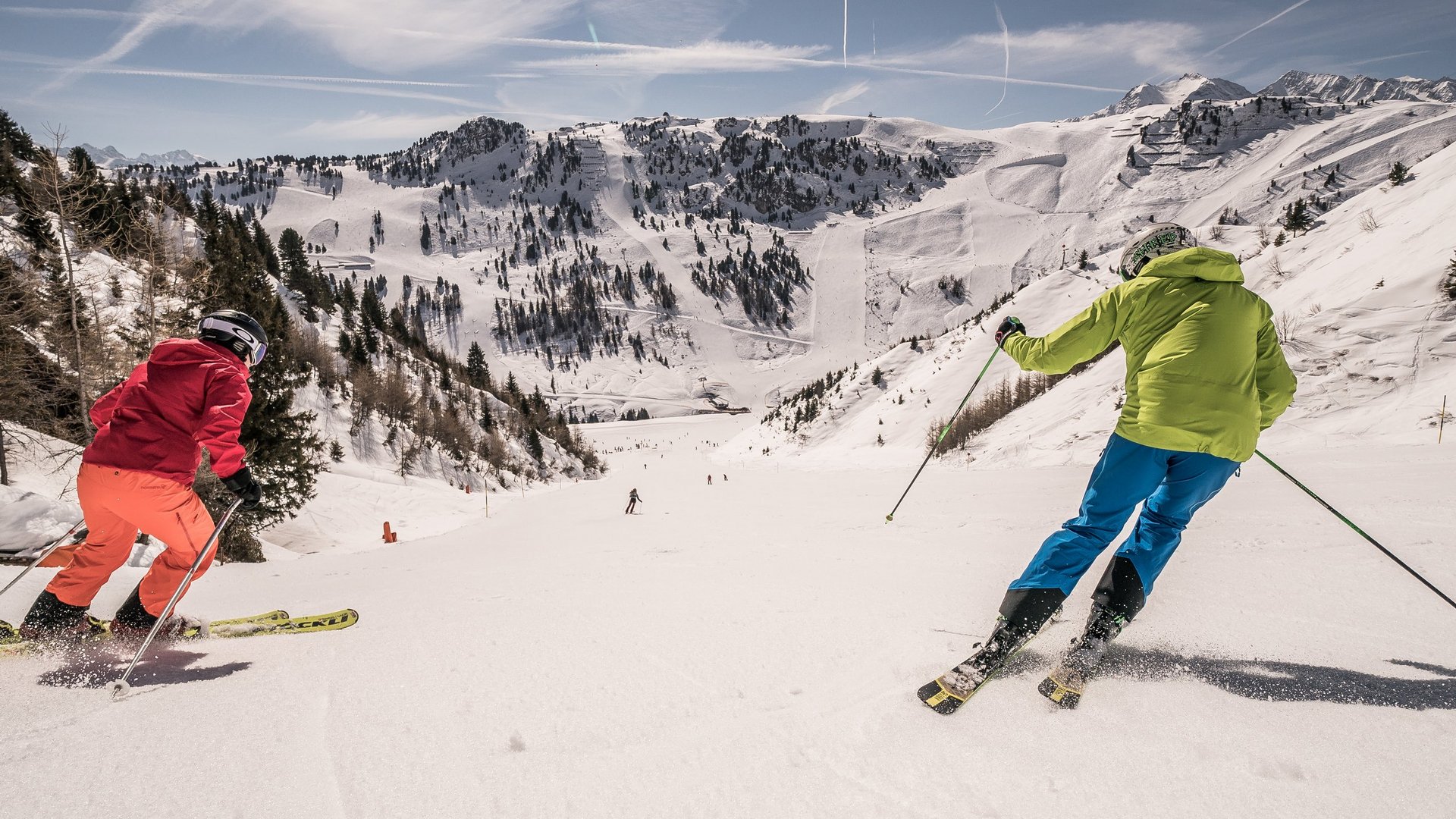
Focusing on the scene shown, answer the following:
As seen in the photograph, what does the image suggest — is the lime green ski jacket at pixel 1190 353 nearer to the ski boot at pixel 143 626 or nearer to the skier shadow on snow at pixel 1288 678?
the skier shadow on snow at pixel 1288 678

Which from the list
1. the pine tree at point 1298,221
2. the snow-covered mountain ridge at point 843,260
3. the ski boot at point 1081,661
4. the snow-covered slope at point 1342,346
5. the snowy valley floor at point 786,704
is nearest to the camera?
the snowy valley floor at point 786,704

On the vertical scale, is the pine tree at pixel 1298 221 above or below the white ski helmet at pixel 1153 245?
above

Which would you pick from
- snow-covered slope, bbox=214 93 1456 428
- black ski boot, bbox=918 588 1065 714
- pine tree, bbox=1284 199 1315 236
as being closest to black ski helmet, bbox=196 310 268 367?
black ski boot, bbox=918 588 1065 714

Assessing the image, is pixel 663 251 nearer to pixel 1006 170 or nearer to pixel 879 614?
pixel 1006 170

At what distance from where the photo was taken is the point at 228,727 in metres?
2.31

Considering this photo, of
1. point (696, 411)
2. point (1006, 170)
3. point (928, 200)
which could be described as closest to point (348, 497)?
point (696, 411)

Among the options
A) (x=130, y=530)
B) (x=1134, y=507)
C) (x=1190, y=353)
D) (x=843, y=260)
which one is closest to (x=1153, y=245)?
(x=1190, y=353)

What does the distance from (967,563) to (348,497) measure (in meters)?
23.4

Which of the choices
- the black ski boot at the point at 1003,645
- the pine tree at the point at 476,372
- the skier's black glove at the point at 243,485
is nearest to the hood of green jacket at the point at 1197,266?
the black ski boot at the point at 1003,645

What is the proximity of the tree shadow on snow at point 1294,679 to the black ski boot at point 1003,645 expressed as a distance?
32cm

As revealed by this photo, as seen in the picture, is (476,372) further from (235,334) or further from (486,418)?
(235,334)

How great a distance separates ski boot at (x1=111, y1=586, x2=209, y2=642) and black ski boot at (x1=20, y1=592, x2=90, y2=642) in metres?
0.15

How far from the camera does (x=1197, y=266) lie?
282 centimetres

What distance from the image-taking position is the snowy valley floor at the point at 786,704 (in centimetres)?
183
